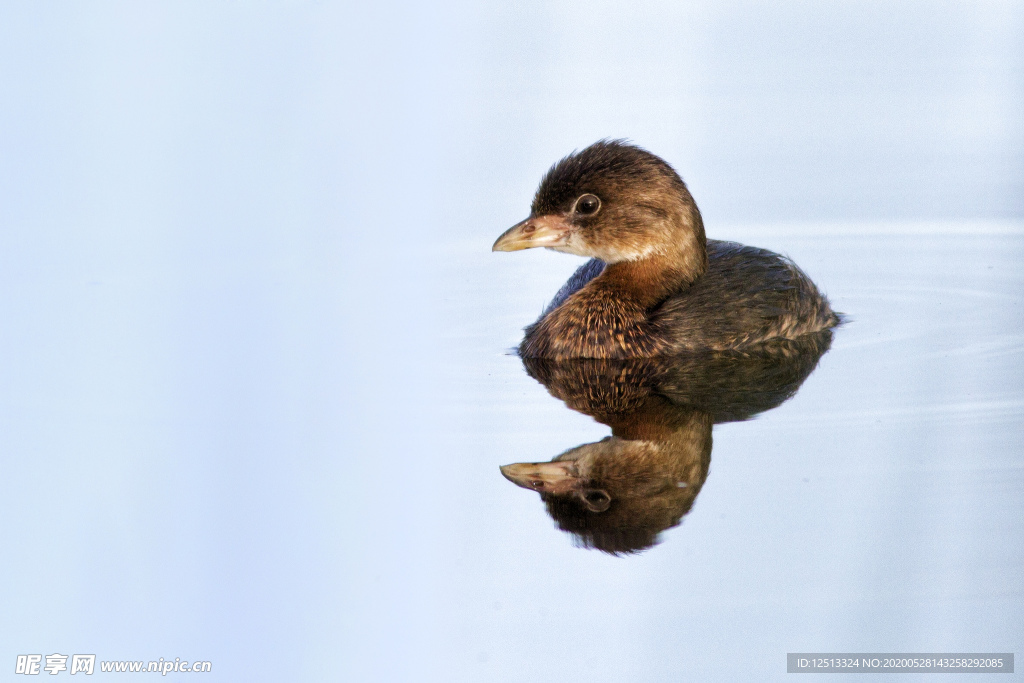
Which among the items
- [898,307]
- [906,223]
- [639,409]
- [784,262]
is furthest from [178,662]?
[906,223]

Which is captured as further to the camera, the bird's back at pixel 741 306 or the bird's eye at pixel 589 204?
the bird's eye at pixel 589 204

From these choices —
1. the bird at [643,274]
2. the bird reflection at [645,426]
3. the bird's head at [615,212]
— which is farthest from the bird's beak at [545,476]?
the bird's head at [615,212]

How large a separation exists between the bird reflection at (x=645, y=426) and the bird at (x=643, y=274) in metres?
0.11

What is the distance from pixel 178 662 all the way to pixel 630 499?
196 centimetres

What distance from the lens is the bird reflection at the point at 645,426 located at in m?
6.96

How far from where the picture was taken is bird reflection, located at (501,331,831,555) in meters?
6.96

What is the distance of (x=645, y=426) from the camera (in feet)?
25.8

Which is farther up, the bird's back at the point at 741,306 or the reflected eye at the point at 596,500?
the bird's back at the point at 741,306

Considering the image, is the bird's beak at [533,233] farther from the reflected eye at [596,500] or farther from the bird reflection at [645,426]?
the reflected eye at [596,500]

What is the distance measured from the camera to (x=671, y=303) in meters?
9.15

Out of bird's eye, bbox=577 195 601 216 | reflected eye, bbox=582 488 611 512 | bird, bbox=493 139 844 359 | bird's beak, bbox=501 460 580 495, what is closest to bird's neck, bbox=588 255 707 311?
bird, bbox=493 139 844 359

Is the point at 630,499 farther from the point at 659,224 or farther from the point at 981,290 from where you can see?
the point at 981,290

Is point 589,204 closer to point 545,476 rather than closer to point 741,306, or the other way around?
point 741,306

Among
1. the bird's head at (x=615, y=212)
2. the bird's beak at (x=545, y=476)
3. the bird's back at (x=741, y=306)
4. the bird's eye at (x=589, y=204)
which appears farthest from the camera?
the bird's eye at (x=589, y=204)
